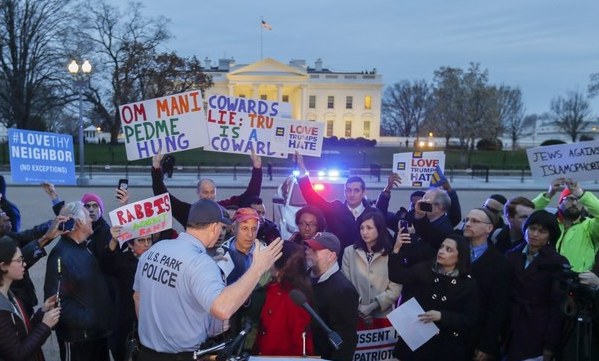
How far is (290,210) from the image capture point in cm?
1078

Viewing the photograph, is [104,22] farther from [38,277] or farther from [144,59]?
[38,277]

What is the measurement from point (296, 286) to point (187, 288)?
929 millimetres

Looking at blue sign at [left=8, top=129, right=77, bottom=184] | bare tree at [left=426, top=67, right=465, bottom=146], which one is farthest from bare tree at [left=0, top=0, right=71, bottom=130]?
blue sign at [left=8, top=129, right=77, bottom=184]

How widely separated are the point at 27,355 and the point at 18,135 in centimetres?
354

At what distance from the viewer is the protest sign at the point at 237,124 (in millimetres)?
6734

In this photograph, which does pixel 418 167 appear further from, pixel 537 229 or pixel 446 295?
pixel 446 295

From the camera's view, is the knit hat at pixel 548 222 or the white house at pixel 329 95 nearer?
the knit hat at pixel 548 222

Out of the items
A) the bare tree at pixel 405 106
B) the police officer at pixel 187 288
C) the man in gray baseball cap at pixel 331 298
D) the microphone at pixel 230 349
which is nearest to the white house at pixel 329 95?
the bare tree at pixel 405 106

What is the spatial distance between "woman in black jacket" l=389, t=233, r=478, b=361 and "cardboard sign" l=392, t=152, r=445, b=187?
4373 mm

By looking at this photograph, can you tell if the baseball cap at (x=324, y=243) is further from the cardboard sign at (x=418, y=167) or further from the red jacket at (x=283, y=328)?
the cardboard sign at (x=418, y=167)

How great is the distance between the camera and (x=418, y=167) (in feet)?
28.2

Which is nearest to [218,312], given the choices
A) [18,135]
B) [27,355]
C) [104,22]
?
[27,355]

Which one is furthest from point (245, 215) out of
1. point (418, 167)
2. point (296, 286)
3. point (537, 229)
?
point (418, 167)

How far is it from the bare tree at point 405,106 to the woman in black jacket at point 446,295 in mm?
90867
